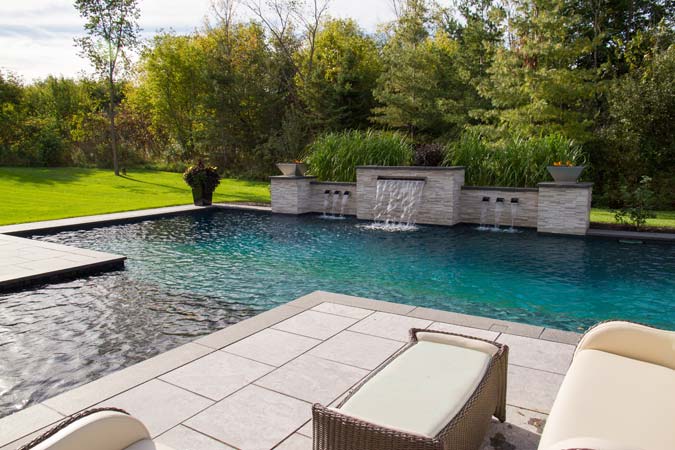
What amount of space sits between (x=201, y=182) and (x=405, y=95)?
9020 millimetres

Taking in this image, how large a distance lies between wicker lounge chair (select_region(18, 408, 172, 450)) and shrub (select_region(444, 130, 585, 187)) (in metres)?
9.81

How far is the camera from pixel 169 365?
325 centimetres

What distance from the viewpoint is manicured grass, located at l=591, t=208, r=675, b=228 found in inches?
375

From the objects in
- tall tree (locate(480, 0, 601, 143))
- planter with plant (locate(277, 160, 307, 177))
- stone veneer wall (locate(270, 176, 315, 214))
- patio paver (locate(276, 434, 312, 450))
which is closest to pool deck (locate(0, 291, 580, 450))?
patio paver (locate(276, 434, 312, 450))

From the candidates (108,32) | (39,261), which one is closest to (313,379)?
(39,261)

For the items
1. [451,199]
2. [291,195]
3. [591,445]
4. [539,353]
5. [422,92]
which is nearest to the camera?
[591,445]

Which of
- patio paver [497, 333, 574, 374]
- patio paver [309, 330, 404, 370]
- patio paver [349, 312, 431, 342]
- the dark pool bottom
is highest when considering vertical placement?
patio paver [497, 333, 574, 374]

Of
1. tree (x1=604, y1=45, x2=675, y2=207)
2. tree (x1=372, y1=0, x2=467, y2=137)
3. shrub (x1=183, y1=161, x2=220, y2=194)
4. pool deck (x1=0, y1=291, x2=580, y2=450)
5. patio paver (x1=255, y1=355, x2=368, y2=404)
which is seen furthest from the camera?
tree (x1=372, y1=0, x2=467, y2=137)

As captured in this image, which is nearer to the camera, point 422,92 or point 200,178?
point 200,178

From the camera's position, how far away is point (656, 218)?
10.4 meters

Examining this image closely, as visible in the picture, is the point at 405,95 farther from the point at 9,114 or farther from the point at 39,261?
the point at 9,114

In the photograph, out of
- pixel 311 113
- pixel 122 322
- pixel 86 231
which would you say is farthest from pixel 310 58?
pixel 122 322

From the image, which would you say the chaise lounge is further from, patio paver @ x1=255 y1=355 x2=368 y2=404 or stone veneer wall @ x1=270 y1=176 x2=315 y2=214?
stone veneer wall @ x1=270 y1=176 x2=315 y2=214

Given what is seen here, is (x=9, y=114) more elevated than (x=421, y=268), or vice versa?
(x=9, y=114)
